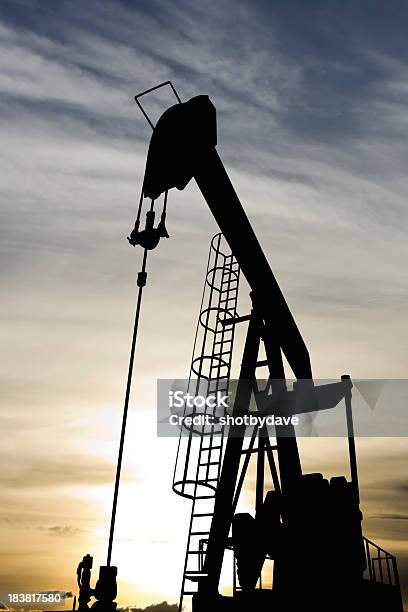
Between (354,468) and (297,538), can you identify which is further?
(354,468)

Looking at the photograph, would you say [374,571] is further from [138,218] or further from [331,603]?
[138,218]

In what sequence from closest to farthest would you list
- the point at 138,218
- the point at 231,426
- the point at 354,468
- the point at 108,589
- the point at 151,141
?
the point at 108,589 → the point at 138,218 → the point at 151,141 → the point at 354,468 → the point at 231,426

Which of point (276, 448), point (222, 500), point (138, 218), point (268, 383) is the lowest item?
point (222, 500)

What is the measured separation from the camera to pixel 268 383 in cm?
1026

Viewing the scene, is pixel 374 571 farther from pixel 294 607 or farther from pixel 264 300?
pixel 264 300

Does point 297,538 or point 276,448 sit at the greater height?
point 276,448

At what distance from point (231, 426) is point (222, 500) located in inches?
43.6

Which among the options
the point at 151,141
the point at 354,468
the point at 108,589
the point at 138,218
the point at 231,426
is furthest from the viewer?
the point at 231,426

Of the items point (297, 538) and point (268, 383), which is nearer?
point (297, 538)

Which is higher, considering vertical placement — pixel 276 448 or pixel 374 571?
pixel 276 448

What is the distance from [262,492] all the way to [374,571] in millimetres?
1986

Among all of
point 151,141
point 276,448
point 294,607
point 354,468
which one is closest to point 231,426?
point 276,448

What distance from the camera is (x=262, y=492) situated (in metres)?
10.1

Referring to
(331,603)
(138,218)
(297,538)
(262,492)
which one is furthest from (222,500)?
(138,218)
